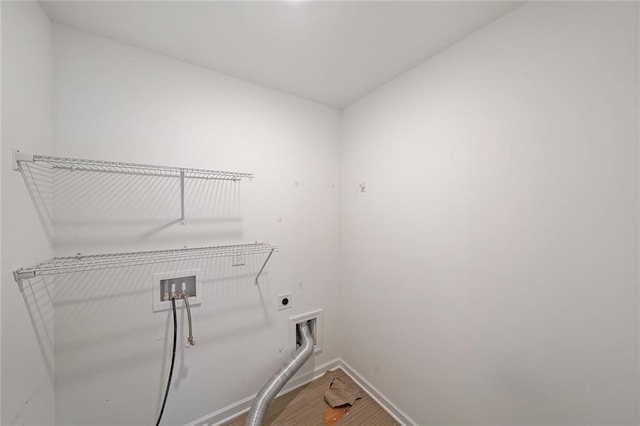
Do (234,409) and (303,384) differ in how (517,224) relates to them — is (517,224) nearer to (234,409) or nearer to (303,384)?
(303,384)

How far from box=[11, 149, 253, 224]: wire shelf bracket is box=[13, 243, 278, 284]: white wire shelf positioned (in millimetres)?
231

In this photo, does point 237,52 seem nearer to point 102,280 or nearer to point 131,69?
point 131,69

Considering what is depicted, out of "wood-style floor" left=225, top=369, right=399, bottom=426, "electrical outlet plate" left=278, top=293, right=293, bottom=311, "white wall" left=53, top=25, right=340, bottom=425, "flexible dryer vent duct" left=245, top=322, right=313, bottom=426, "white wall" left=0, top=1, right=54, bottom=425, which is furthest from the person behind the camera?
"electrical outlet plate" left=278, top=293, right=293, bottom=311

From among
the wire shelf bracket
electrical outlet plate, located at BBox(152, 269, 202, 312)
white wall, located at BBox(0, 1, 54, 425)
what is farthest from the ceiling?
electrical outlet plate, located at BBox(152, 269, 202, 312)

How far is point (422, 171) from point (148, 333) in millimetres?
1995

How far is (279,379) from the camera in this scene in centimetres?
161

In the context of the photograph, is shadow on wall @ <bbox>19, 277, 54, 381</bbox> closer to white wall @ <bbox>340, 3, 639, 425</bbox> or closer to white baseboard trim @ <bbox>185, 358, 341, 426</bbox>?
white baseboard trim @ <bbox>185, 358, 341, 426</bbox>

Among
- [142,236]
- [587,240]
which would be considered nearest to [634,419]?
[587,240]

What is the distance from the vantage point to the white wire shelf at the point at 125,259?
0.94 meters

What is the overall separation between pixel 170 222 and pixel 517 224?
1.92 meters

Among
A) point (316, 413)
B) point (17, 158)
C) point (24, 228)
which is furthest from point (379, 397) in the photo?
point (17, 158)

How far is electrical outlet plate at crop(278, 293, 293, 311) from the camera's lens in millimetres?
1791

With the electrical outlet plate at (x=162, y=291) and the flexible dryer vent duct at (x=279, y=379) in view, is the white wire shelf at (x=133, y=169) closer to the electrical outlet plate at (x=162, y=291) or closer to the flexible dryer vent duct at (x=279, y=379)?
the electrical outlet plate at (x=162, y=291)

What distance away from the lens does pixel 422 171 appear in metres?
1.46
